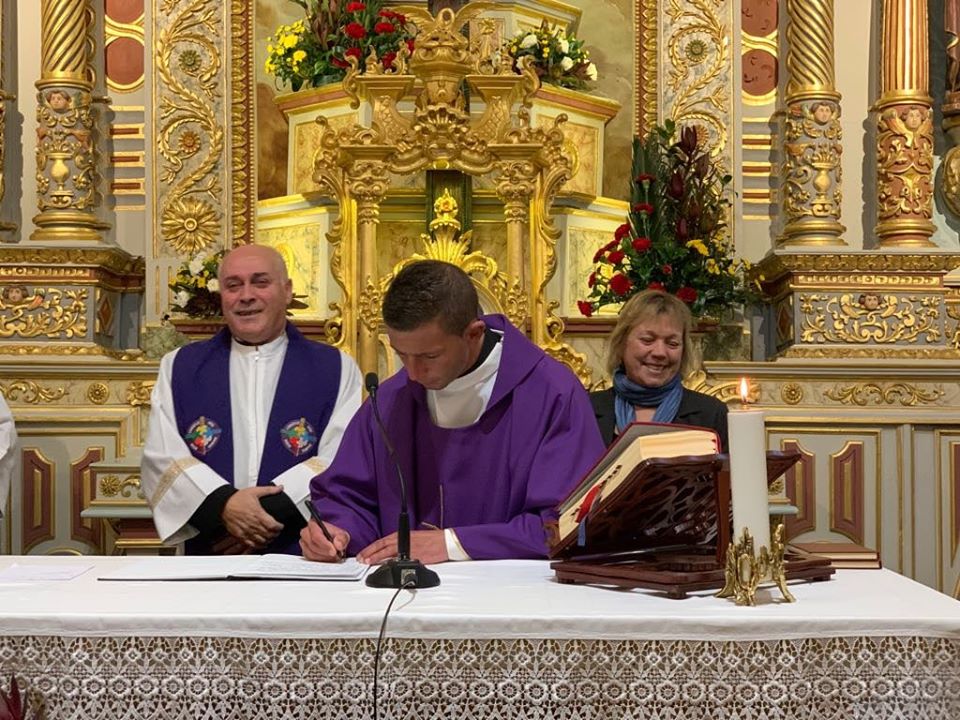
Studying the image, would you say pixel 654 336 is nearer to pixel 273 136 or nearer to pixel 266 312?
pixel 266 312

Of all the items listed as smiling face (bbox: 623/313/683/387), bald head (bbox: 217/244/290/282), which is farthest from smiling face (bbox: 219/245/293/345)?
smiling face (bbox: 623/313/683/387)

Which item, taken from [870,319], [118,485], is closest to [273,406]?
[118,485]

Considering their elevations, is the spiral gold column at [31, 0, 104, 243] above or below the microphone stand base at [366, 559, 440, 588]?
above

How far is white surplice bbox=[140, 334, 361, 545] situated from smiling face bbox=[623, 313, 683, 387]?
1018 mm

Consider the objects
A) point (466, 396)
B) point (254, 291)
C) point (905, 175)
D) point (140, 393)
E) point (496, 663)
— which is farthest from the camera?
point (905, 175)

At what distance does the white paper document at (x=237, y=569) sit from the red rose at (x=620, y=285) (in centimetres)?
339

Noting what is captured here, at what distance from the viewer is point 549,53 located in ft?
23.6

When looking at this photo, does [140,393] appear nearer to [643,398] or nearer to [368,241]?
[368,241]

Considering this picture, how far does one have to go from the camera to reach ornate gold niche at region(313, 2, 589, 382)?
21.3 feet

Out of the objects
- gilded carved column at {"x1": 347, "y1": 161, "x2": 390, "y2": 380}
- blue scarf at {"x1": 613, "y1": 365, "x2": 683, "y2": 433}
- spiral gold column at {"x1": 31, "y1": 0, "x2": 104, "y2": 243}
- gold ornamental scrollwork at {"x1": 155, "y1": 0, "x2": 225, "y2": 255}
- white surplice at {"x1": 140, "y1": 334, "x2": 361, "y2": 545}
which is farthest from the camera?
gold ornamental scrollwork at {"x1": 155, "y1": 0, "x2": 225, "y2": 255}

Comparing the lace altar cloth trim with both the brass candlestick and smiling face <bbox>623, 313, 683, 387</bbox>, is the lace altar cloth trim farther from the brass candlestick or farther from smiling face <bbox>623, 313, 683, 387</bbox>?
smiling face <bbox>623, 313, 683, 387</bbox>

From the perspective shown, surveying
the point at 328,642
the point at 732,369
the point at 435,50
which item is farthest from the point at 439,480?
the point at 435,50

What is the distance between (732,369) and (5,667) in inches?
180

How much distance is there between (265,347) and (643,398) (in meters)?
1.39
